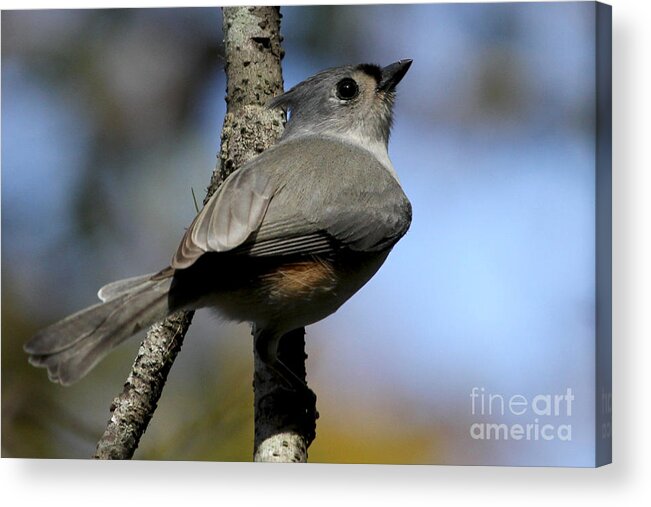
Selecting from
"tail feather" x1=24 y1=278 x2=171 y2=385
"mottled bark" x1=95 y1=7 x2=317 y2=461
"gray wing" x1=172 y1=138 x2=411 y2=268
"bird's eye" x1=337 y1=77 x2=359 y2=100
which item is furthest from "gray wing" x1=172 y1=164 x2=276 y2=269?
"bird's eye" x1=337 y1=77 x2=359 y2=100

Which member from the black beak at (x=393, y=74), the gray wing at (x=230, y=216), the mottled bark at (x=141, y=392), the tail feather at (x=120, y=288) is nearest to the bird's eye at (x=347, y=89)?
the black beak at (x=393, y=74)

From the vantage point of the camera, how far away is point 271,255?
308 cm

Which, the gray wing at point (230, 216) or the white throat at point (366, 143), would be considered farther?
the white throat at point (366, 143)

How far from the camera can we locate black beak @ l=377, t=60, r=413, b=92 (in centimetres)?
367

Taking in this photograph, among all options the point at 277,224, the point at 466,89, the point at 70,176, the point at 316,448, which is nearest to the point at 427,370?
the point at 316,448

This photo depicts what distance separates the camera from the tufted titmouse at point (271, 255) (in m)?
3.04

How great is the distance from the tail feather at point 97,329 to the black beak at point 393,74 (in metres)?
1.18

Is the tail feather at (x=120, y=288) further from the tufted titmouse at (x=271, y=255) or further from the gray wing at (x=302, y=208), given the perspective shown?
the gray wing at (x=302, y=208)

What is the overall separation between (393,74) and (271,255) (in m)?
0.98

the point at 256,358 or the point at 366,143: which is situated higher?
the point at 366,143

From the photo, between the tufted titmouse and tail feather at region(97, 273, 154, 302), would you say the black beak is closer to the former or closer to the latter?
the tufted titmouse

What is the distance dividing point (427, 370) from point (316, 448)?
18.0 inches

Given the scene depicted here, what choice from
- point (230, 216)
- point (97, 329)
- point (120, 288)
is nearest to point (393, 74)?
point (230, 216)

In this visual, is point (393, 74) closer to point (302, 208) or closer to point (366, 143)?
point (366, 143)
